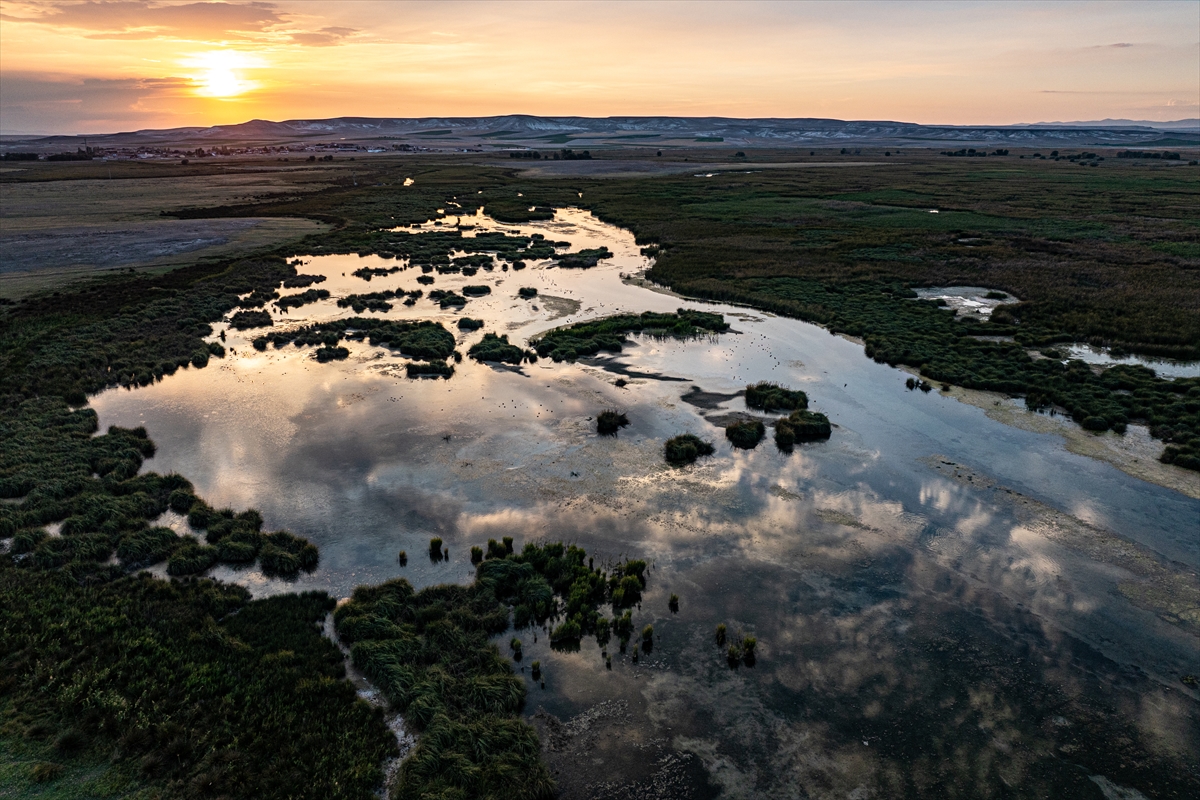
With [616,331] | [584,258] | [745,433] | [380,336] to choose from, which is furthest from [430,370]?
[584,258]

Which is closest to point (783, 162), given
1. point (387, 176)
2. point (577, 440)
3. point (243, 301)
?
point (387, 176)

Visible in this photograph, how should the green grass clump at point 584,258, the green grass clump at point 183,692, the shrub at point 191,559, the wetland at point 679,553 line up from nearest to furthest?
the green grass clump at point 183,692 < the wetland at point 679,553 < the shrub at point 191,559 < the green grass clump at point 584,258

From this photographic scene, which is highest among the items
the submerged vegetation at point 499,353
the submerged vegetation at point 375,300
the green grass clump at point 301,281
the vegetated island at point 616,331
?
the green grass clump at point 301,281

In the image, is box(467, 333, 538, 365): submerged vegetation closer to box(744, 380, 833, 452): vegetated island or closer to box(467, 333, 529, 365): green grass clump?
box(467, 333, 529, 365): green grass clump

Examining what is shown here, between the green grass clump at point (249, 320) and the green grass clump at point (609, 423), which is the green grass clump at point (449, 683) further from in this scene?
the green grass clump at point (249, 320)

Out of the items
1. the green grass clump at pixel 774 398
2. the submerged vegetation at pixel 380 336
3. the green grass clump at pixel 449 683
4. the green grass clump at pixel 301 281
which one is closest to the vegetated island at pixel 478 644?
the green grass clump at pixel 449 683

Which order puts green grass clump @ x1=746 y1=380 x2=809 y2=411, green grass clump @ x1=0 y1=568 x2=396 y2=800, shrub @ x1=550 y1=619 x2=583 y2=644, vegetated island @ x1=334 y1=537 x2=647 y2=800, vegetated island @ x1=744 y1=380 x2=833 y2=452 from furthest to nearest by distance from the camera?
green grass clump @ x1=746 y1=380 x2=809 y2=411 < vegetated island @ x1=744 y1=380 x2=833 y2=452 < shrub @ x1=550 y1=619 x2=583 y2=644 < vegetated island @ x1=334 y1=537 x2=647 y2=800 < green grass clump @ x1=0 y1=568 x2=396 y2=800

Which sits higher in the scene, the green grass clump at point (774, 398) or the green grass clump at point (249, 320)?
the green grass clump at point (249, 320)

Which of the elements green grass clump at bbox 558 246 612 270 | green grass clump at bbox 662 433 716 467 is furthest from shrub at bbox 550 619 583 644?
green grass clump at bbox 558 246 612 270
